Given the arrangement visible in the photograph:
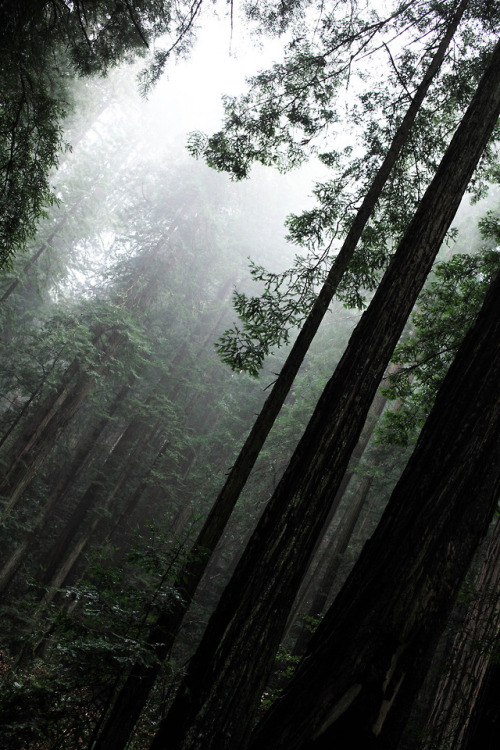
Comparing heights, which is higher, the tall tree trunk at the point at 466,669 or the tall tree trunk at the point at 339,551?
the tall tree trunk at the point at 339,551

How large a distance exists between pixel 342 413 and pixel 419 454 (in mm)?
1022

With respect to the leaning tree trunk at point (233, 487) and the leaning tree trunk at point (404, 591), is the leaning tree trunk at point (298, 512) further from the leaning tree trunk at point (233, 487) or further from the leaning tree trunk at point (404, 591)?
the leaning tree trunk at point (233, 487)

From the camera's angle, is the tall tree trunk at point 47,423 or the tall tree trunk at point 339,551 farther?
the tall tree trunk at point 47,423

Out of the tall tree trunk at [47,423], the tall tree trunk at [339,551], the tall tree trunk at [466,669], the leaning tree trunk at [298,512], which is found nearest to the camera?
the leaning tree trunk at [298,512]

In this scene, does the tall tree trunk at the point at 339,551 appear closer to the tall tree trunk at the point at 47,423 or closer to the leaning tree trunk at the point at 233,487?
the leaning tree trunk at the point at 233,487

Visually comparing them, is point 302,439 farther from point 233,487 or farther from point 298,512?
point 233,487

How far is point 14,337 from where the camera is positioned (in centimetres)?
2488

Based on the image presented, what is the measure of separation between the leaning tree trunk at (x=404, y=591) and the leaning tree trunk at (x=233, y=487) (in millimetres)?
2172

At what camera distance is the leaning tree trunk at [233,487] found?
4.15 m

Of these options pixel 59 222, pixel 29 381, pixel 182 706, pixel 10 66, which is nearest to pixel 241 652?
pixel 182 706

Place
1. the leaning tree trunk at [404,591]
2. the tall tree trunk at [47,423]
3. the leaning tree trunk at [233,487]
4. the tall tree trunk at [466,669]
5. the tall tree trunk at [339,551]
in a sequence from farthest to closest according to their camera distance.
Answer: the tall tree trunk at [47,423] → the tall tree trunk at [339,551] → the tall tree trunk at [466,669] → the leaning tree trunk at [233,487] → the leaning tree trunk at [404,591]

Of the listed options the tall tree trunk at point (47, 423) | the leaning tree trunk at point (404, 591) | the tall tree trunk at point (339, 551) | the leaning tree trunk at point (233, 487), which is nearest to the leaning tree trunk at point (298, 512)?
the leaning tree trunk at point (404, 591)

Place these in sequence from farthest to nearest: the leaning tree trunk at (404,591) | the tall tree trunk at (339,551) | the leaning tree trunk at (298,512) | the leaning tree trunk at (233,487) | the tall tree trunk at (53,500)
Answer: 1. the tall tree trunk at (53,500)
2. the tall tree trunk at (339,551)
3. the leaning tree trunk at (233,487)
4. the leaning tree trunk at (298,512)
5. the leaning tree trunk at (404,591)

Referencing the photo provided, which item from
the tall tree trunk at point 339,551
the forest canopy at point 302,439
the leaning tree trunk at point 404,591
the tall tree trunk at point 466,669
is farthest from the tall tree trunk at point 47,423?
the leaning tree trunk at point 404,591
